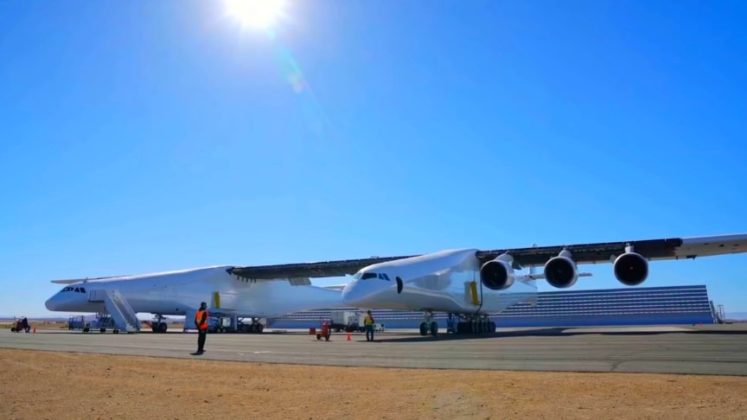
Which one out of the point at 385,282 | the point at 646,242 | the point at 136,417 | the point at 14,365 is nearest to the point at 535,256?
the point at 646,242

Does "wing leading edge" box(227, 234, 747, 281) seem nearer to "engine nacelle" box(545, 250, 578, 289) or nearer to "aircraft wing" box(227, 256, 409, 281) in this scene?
"aircraft wing" box(227, 256, 409, 281)

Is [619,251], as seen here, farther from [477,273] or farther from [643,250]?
[477,273]

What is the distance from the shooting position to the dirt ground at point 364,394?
5.68 m

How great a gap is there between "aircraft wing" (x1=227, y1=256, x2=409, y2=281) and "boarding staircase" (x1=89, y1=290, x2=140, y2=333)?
867 centimetres

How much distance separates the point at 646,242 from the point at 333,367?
76.6 feet

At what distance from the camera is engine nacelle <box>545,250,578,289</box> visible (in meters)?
25.1

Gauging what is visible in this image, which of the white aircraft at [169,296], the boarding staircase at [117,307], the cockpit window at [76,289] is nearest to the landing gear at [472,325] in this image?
the white aircraft at [169,296]

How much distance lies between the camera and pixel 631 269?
24.3 metres

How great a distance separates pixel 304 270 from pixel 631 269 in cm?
2582

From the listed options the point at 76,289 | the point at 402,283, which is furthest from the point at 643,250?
the point at 76,289

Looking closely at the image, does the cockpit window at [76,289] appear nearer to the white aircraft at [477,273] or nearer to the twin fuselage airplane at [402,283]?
the twin fuselage airplane at [402,283]

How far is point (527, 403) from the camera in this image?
6031 millimetres

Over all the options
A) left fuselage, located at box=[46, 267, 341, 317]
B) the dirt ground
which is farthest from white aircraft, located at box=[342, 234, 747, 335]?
left fuselage, located at box=[46, 267, 341, 317]

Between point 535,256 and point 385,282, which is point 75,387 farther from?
point 535,256
